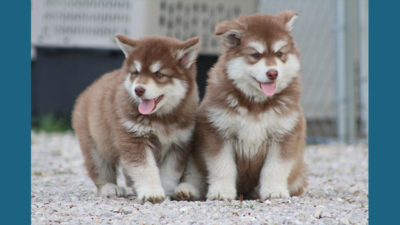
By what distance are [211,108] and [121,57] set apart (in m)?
5.30

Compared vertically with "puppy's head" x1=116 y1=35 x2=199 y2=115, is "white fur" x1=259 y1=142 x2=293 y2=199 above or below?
below

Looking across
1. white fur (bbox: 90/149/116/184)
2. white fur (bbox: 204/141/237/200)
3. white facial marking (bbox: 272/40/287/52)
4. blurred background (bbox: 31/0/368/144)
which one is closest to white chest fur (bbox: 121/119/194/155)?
white fur (bbox: 204/141/237/200)

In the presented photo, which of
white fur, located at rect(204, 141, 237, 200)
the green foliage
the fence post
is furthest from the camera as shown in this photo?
the green foliage

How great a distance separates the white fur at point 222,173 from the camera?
3.93 metres

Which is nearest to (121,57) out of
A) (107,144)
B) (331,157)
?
(331,157)

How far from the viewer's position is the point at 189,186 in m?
4.09

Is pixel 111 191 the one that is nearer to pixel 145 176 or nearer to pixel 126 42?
pixel 145 176

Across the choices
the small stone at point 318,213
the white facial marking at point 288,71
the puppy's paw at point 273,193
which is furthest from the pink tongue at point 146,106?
the small stone at point 318,213

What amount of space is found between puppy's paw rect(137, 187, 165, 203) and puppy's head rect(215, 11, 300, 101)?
3.03 ft

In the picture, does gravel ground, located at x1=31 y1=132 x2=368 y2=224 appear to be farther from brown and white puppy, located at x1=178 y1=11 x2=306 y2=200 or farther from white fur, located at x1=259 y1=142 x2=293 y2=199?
brown and white puppy, located at x1=178 y1=11 x2=306 y2=200

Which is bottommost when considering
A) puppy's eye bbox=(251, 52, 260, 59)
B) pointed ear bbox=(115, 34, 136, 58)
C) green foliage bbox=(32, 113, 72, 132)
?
green foliage bbox=(32, 113, 72, 132)

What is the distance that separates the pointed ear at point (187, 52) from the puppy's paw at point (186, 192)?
34.8 inches

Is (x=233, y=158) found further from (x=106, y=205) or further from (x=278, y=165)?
(x=106, y=205)

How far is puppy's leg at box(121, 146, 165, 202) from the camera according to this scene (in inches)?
150
